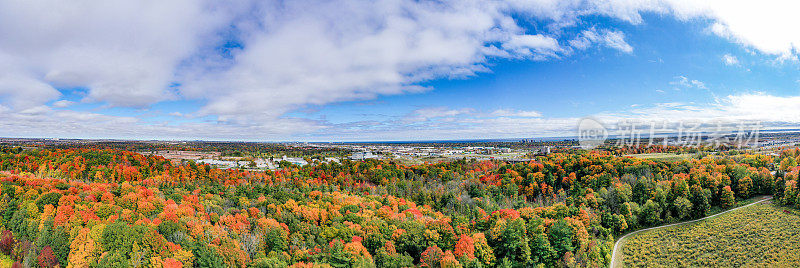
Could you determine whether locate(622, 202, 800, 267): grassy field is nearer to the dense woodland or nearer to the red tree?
the dense woodland

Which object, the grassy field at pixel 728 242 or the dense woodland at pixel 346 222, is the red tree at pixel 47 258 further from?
the grassy field at pixel 728 242

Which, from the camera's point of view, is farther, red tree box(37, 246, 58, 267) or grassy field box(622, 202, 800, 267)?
grassy field box(622, 202, 800, 267)

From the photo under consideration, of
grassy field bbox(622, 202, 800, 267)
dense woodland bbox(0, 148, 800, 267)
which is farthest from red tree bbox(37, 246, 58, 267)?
grassy field bbox(622, 202, 800, 267)

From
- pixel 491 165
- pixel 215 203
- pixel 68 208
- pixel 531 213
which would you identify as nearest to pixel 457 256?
pixel 531 213

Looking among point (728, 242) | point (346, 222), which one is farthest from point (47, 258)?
point (728, 242)

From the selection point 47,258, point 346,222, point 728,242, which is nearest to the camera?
point 47,258

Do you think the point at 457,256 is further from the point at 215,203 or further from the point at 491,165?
the point at 491,165

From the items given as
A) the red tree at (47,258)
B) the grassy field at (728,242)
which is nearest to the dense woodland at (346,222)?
the red tree at (47,258)

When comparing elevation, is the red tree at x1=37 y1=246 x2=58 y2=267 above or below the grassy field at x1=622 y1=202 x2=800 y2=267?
above

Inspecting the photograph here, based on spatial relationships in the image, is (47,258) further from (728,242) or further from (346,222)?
(728,242)
